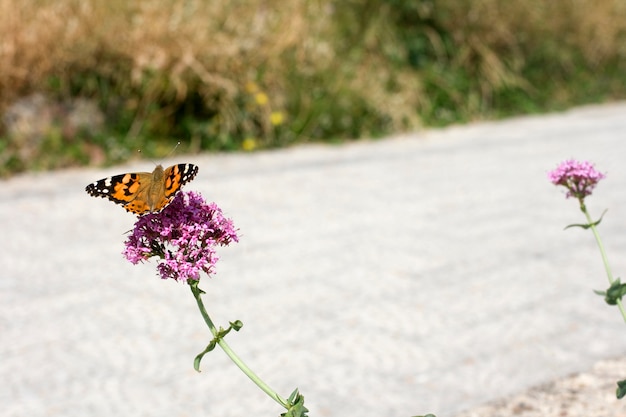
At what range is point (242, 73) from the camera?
351 inches

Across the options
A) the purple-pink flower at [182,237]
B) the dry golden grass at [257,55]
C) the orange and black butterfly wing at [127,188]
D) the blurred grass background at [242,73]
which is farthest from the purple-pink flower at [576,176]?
the dry golden grass at [257,55]

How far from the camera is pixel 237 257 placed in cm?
554

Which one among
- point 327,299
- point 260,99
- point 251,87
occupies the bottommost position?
point 327,299

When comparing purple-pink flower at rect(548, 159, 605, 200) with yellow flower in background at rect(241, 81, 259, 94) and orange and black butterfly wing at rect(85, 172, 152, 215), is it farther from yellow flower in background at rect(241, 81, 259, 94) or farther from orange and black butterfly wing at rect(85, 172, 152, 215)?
yellow flower in background at rect(241, 81, 259, 94)

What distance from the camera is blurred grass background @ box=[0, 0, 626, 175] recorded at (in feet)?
26.2

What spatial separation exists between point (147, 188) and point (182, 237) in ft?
0.57

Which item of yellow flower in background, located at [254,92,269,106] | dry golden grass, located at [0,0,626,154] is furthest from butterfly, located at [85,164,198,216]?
yellow flower in background, located at [254,92,269,106]

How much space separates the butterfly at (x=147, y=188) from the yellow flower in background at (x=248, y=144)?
256 inches

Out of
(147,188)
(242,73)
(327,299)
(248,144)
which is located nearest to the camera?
(147,188)

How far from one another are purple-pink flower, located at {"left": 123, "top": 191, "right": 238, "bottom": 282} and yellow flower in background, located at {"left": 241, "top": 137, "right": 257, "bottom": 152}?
263 inches

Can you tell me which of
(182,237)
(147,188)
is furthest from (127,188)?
(182,237)

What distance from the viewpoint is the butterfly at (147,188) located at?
1.89 m

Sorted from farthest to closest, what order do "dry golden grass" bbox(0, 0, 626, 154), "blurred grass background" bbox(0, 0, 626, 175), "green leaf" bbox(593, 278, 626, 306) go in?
1. "dry golden grass" bbox(0, 0, 626, 154)
2. "blurred grass background" bbox(0, 0, 626, 175)
3. "green leaf" bbox(593, 278, 626, 306)

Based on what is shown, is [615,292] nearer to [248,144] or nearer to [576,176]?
[576,176]
